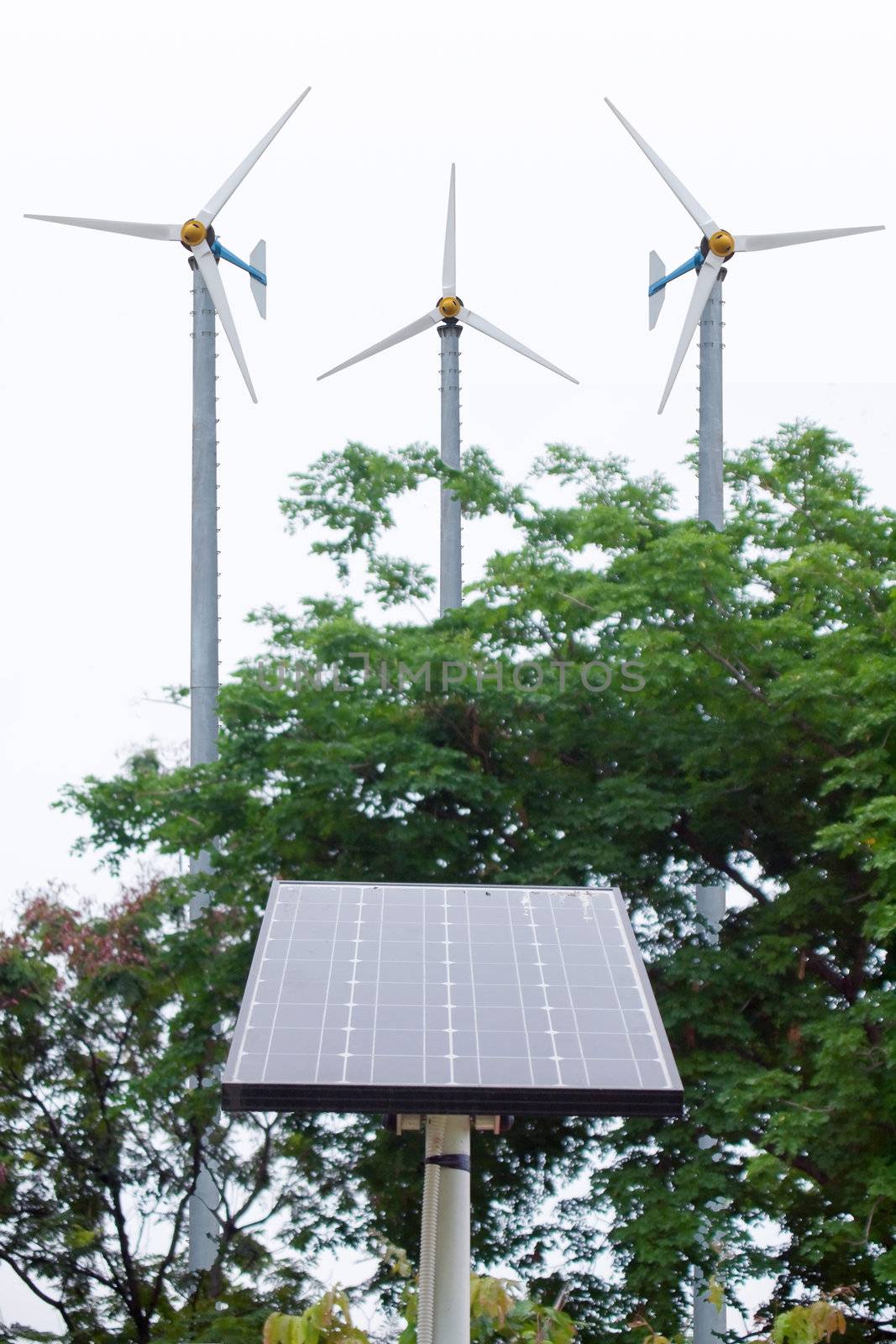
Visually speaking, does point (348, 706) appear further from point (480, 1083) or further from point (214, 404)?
point (480, 1083)

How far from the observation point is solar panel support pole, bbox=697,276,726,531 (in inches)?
854

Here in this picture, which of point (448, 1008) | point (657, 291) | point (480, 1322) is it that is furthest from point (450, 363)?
point (448, 1008)

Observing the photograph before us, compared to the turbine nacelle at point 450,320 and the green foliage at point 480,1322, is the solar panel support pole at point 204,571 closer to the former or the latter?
the turbine nacelle at point 450,320

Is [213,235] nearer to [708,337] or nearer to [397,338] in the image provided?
[397,338]

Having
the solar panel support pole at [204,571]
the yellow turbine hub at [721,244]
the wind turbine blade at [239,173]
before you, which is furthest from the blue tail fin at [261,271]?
the yellow turbine hub at [721,244]

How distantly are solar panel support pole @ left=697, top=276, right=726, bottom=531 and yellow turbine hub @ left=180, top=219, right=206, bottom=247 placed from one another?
26.0ft

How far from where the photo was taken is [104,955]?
23375 millimetres

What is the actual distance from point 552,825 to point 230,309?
1071cm

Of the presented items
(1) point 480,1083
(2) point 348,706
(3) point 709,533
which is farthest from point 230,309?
(1) point 480,1083

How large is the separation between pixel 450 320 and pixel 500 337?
1.02 m

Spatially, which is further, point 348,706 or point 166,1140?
point 166,1140

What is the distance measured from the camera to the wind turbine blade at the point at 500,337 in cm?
2794

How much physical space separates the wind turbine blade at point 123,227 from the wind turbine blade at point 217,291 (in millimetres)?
868

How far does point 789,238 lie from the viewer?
26031 mm
